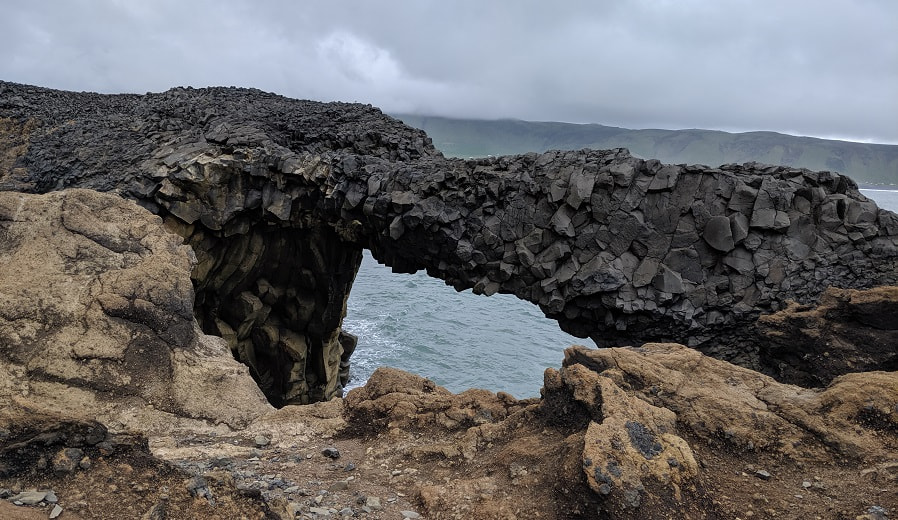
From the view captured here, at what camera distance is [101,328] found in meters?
Result: 7.45

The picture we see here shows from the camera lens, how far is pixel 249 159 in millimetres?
16188

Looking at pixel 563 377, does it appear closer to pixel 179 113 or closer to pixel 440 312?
pixel 179 113

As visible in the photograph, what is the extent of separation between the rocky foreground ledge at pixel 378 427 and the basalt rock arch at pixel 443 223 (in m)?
3.38

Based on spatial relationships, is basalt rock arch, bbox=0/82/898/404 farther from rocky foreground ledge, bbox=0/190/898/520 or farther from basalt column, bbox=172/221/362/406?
rocky foreground ledge, bbox=0/190/898/520

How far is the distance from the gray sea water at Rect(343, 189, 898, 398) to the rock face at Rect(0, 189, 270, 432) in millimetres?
22397

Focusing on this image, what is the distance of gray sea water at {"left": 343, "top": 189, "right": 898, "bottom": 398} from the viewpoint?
3347 centimetres

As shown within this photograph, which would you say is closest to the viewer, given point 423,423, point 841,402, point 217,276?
point 841,402

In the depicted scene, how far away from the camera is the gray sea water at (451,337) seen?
110 ft

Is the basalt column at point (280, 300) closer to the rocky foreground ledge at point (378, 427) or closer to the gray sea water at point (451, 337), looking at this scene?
the gray sea water at point (451, 337)

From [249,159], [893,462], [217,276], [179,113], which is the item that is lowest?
[217,276]

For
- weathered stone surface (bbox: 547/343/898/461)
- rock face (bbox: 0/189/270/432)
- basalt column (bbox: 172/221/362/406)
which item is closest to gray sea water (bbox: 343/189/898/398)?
A: basalt column (bbox: 172/221/362/406)

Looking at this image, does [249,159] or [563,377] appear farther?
[249,159]

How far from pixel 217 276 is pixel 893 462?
18.1m

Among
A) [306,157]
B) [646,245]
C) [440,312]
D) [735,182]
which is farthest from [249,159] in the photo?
[440,312]
